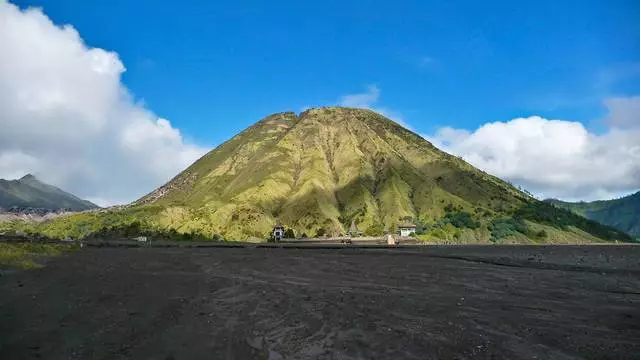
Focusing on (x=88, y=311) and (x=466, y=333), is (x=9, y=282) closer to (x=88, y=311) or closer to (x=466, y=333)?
(x=88, y=311)

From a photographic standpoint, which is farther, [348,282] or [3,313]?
[348,282]

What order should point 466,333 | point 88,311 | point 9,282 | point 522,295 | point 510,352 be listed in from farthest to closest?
point 9,282
point 522,295
point 88,311
point 466,333
point 510,352

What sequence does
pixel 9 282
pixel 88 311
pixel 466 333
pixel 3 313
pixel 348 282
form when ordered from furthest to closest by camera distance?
1. pixel 348 282
2. pixel 9 282
3. pixel 88 311
4. pixel 3 313
5. pixel 466 333

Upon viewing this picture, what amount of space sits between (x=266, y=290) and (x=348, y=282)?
8.82 meters

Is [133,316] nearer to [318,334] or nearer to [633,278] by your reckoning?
[318,334]

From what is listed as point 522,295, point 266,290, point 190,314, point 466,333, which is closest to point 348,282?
point 266,290

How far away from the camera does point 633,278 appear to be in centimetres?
4391

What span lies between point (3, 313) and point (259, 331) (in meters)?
12.2

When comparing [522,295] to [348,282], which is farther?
[348,282]

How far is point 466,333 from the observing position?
1995 centimetres

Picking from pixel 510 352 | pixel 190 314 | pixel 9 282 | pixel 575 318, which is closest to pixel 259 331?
pixel 190 314

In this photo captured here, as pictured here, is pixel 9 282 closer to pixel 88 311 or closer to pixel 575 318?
pixel 88 311

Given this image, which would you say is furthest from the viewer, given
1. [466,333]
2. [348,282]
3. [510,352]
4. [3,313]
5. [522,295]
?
[348,282]

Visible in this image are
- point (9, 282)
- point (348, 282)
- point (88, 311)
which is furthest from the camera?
point (348, 282)
